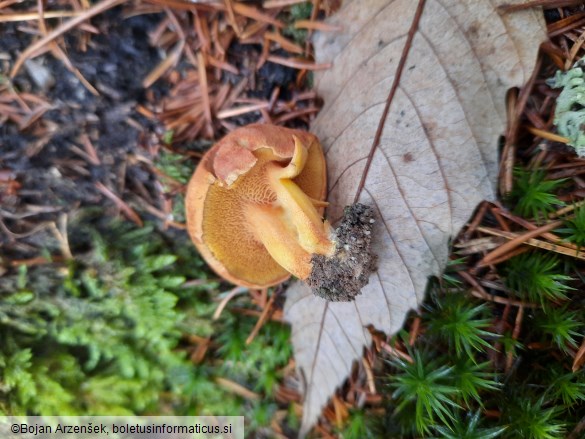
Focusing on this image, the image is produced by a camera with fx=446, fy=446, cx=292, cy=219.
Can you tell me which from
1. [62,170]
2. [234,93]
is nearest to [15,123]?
[62,170]

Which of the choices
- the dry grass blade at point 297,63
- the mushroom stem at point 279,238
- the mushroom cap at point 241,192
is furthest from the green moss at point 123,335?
the dry grass blade at point 297,63

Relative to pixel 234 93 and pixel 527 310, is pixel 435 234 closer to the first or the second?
pixel 527 310

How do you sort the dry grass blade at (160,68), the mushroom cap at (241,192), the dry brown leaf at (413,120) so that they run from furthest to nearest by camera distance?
the dry grass blade at (160,68) < the mushroom cap at (241,192) < the dry brown leaf at (413,120)

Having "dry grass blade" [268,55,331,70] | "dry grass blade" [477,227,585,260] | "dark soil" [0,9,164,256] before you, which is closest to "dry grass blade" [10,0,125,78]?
"dark soil" [0,9,164,256]

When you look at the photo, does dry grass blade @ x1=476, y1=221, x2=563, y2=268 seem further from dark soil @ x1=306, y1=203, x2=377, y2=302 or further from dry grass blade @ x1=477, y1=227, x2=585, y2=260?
dark soil @ x1=306, y1=203, x2=377, y2=302

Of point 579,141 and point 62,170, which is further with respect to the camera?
point 62,170

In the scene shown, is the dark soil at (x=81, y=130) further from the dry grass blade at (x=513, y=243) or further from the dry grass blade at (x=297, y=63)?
the dry grass blade at (x=513, y=243)
